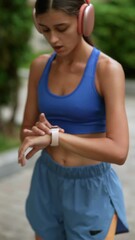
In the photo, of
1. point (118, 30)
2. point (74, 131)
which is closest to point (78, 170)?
point (74, 131)

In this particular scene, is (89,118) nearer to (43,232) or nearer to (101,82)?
(101,82)

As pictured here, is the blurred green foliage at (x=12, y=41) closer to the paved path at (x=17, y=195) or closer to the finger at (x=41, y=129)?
the paved path at (x=17, y=195)

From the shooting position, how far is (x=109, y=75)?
2.17 metres

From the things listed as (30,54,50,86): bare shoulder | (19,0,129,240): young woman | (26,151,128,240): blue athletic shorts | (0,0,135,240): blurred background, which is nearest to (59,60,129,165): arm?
(19,0,129,240): young woman

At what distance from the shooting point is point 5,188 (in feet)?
16.6

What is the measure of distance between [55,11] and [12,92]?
4632 millimetres

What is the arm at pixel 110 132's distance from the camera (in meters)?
2.12

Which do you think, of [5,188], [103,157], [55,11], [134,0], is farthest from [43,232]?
[134,0]

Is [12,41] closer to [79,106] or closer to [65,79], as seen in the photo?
[65,79]

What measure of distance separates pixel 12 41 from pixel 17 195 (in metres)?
2.15

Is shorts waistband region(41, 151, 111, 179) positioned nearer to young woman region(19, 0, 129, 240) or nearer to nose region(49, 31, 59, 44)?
young woman region(19, 0, 129, 240)

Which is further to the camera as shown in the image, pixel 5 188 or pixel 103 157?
pixel 5 188

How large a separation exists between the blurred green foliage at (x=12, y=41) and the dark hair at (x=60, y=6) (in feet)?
13.1

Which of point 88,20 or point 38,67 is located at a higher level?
point 88,20
